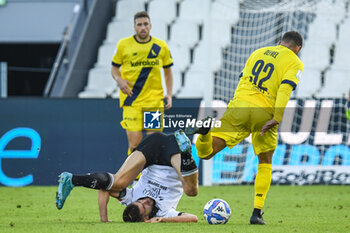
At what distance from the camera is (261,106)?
20.5 ft

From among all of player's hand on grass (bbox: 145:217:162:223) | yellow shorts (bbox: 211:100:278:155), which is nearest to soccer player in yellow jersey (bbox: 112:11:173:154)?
yellow shorts (bbox: 211:100:278:155)

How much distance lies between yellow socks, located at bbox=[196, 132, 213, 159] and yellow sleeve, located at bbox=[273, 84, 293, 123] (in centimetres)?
60

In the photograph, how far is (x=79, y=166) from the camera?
33.6 ft

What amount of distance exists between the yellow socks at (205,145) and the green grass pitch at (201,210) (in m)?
0.60

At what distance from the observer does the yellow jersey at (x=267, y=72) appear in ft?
20.3

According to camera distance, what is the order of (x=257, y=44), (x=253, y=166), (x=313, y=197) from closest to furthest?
(x=313, y=197), (x=253, y=166), (x=257, y=44)

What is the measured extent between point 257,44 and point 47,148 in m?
4.77

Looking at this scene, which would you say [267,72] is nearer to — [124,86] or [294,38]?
[294,38]

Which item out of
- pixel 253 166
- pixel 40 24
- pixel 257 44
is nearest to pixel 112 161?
pixel 253 166

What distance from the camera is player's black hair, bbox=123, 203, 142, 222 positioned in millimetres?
5812

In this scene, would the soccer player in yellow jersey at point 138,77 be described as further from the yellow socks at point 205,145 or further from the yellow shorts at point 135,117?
the yellow socks at point 205,145

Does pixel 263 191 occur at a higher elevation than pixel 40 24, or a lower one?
lower

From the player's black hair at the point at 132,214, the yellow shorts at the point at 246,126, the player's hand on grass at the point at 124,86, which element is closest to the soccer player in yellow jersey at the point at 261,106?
the yellow shorts at the point at 246,126

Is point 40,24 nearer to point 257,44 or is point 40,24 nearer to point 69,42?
point 69,42
